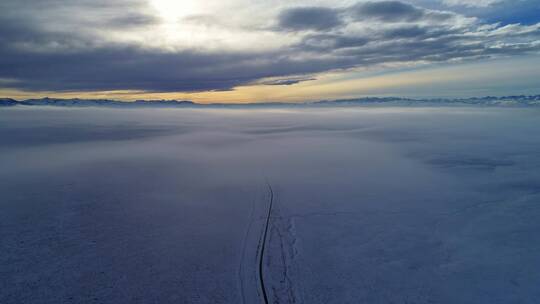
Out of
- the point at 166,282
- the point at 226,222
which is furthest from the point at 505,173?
the point at 166,282

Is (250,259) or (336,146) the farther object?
(336,146)

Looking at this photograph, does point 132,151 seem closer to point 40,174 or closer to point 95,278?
point 40,174

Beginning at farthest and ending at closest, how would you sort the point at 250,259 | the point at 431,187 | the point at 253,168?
the point at 253,168, the point at 431,187, the point at 250,259

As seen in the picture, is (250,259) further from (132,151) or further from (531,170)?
(132,151)

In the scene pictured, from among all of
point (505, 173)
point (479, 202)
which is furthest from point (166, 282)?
point (505, 173)

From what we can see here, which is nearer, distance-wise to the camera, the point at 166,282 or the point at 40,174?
the point at 166,282

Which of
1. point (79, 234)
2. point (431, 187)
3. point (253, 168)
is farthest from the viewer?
point (253, 168)

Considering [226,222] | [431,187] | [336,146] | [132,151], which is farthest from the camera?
[336,146]

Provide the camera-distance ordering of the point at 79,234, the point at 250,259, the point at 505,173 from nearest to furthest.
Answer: the point at 250,259
the point at 79,234
the point at 505,173
